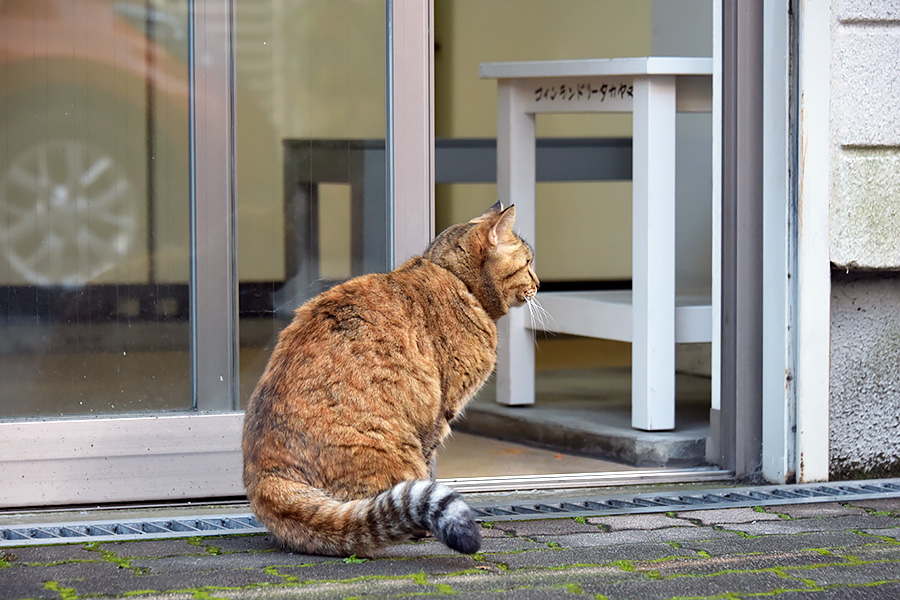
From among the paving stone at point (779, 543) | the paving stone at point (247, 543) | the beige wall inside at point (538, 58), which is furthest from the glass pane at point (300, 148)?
the beige wall inside at point (538, 58)

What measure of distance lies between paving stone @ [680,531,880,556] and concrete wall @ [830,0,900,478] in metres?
0.71

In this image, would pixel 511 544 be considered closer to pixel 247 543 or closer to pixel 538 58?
pixel 247 543

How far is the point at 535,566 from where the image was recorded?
2.45 m

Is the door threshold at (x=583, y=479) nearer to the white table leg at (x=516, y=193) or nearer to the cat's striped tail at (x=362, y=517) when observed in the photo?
the cat's striped tail at (x=362, y=517)

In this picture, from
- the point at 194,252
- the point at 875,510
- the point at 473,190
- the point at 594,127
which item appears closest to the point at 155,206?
the point at 194,252

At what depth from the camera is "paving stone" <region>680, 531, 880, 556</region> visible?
2613 mm

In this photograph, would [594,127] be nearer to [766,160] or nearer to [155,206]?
[766,160]

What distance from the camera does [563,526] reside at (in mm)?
2867

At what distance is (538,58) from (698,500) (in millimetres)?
4867

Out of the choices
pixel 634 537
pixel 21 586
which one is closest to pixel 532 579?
pixel 634 537

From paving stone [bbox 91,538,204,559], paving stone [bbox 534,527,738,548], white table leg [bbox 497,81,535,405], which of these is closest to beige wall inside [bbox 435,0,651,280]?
white table leg [bbox 497,81,535,405]

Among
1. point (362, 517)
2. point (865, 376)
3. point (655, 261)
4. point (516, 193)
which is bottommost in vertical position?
point (362, 517)

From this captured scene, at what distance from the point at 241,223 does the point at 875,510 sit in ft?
6.31

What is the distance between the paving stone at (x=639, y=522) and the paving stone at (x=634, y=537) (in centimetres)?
4
